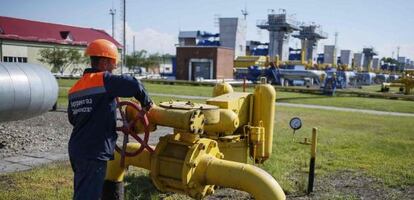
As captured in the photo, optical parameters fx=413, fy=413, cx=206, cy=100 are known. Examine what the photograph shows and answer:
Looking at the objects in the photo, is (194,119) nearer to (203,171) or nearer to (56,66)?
(203,171)

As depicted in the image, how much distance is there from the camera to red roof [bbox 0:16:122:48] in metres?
43.8

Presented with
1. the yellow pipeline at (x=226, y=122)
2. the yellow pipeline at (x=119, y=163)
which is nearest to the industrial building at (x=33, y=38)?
the yellow pipeline at (x=119, y=163)

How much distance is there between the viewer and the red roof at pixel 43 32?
43.8 meters

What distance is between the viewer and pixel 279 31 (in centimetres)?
5900

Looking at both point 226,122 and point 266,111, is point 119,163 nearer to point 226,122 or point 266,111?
point 226,122

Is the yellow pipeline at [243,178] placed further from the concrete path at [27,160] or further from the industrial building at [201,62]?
the industrial building at [201,62]

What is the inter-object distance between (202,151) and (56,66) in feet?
151

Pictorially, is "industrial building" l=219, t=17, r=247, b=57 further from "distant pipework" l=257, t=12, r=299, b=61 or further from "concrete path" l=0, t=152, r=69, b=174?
"concrete path" l=0, t=152, r=69, b=174

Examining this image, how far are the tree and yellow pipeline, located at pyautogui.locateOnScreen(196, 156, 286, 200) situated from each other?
45412mm

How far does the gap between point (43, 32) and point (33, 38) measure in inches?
139

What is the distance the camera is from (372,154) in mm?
8672

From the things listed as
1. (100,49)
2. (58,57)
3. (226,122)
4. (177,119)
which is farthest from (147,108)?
(58,57)

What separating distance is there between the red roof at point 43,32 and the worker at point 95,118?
138ft

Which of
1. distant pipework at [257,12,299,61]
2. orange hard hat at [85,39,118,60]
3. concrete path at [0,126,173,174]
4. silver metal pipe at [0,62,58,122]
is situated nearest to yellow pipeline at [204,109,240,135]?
orange hard hat at [85,39,118,60]
